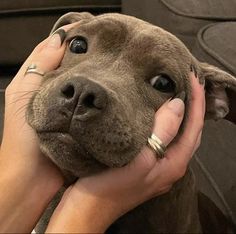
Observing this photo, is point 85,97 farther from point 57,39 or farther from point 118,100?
point 57,39

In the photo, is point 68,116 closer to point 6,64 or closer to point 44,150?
point 44,150

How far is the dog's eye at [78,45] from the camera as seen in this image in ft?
4.31

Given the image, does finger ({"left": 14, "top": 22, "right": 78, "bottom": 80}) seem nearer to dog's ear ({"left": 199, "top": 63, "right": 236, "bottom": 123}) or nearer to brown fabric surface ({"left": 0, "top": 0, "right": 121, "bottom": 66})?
dog's ear ({"left": 199, "top": 63, "right": 236, "bottom": 123})

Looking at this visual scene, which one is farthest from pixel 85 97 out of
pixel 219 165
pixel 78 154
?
pixel 219 165

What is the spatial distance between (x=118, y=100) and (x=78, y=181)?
227 mm

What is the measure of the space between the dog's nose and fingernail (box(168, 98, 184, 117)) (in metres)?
0.24

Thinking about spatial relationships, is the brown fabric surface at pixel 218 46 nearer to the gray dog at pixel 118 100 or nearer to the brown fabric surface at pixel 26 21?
the gray dog at pixel 118 100

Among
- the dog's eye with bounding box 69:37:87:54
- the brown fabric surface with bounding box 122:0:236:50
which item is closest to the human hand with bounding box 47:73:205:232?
the dog's eye with bounding box 69:37:87:54

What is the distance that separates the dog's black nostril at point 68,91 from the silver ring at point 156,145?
23 cm

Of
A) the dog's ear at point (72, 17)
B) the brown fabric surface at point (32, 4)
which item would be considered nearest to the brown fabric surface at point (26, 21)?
the brown fabric surface at point (32, 4)

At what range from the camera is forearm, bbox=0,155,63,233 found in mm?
1240

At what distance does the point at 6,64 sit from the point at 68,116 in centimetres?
168

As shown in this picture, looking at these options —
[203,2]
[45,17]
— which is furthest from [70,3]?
[203,2]

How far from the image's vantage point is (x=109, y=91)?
1065mm
